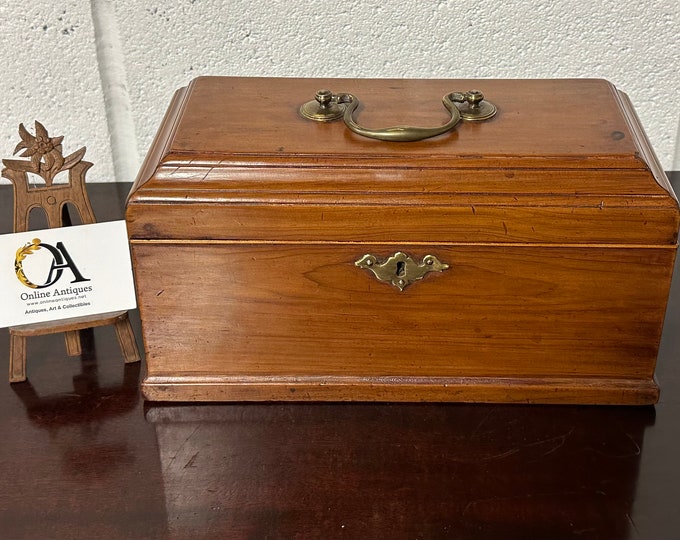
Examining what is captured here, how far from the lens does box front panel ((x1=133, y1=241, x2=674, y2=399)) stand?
982mm

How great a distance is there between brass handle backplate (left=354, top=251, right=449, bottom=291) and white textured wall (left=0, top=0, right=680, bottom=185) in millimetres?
595

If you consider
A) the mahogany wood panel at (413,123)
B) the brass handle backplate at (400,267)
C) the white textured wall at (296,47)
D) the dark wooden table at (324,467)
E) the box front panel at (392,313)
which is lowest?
the dark wooden table at (324,467)

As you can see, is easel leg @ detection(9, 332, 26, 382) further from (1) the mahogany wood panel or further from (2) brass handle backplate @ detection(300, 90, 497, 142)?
(2) brass handle backplate @ detection(300, 90, 497, 142)

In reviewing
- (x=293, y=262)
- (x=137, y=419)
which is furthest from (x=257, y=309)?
(x=137, y=419)

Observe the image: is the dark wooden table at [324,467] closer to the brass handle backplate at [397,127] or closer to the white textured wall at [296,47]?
the brass handle backplate at [397,127]

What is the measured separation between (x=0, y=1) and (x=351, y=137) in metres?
0.72

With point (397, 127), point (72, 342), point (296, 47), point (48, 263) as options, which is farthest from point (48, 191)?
point (296, 47)

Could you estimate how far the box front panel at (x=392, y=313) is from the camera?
3.22 ft

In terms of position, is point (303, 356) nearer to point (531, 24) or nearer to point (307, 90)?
point (307, 90)

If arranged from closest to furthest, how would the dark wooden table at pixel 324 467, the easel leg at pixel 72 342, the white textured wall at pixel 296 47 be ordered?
the dark wooden table at pixel 324 467, the easel leg at pixel 72 342, the white textured wall at pixel 296 47

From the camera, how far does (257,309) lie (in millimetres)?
1018

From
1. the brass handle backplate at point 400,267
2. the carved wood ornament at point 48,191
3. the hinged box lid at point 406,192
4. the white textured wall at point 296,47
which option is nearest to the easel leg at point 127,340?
the carved wood ornament at point 48,191

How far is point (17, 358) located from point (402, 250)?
48cm

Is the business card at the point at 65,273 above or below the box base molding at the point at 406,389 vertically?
above
